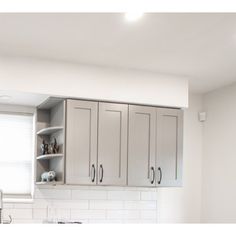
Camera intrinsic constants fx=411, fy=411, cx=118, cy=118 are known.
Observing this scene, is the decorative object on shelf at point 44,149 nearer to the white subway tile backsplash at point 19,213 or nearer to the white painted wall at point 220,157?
the white subway tile backsplash at point 19,213

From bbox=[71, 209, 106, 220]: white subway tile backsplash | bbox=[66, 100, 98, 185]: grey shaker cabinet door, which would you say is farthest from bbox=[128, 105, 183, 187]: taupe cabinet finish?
bbox=[71, 209, 106, 220]: white subway tile backsplash

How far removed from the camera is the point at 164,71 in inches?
158

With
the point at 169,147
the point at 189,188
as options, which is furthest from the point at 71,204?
the point at 189,188

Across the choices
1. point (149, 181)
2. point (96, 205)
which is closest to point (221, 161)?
point (149, 181)

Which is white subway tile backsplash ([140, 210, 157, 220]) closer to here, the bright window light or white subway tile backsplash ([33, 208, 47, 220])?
white subway tile backsplash ([33, 208, 47, 220])

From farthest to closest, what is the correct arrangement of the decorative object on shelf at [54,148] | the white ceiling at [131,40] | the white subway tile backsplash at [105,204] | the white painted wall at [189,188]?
the white painted wall at [189,188] → the white subway tile backsplash at [105,204] → the decorative object on shelf at [54,148] → the white ceiling at [131,40]

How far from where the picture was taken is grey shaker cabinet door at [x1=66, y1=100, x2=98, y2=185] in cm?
368

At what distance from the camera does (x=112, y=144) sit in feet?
12.7

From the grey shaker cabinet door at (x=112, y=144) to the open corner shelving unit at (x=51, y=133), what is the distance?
0.35m

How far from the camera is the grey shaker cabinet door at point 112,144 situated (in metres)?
3.81

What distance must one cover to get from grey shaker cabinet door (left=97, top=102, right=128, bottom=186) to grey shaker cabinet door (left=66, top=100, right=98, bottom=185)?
63 millimetres

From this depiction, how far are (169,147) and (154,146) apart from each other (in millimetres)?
169

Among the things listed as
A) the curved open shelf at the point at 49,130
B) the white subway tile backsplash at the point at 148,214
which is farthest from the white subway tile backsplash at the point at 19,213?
the white subway tile backsplash at the point at 148,214

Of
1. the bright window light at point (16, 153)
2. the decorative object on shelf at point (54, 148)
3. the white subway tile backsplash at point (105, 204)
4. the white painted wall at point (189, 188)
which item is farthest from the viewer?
the white painted wall at point (189, 188)
